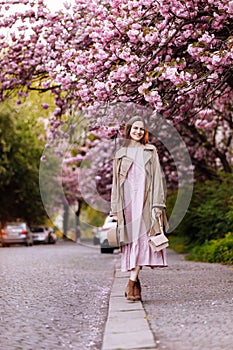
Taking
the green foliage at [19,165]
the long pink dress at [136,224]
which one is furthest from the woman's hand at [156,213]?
the green foliage at [19,165]

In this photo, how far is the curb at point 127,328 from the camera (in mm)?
6211

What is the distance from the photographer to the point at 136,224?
920 cm

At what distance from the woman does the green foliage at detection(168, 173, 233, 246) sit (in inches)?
374

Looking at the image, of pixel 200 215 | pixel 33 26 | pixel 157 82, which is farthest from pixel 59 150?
pixel 157 82

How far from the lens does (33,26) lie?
16.8 m

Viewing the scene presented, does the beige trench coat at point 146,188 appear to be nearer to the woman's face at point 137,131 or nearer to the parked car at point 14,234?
the woman's face at point 137,131

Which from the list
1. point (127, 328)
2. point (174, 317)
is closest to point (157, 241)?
point (174, 317)

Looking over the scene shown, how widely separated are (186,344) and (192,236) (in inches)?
690

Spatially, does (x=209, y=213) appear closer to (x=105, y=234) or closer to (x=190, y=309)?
(x=105, y=234)

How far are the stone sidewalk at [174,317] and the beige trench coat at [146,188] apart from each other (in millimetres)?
893

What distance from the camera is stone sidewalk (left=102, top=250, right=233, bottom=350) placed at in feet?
20.5

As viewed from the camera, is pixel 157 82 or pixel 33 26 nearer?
pixel 157 82

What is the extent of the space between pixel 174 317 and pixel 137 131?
2.55 metres

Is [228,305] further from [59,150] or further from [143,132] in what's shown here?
[59,150]
